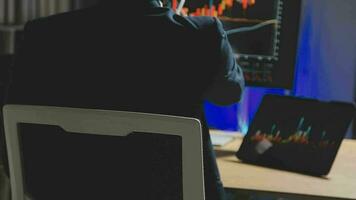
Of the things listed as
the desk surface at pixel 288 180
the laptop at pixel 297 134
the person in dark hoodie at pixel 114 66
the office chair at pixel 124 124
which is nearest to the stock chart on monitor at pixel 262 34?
the laptop at pixel 297 134

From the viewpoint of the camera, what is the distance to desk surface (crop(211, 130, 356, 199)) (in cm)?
146

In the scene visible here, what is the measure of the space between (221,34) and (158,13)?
0.14m

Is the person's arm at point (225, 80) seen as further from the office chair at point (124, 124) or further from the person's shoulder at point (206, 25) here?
the office chair at point (124, 124)

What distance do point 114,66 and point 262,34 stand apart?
2.63 feet

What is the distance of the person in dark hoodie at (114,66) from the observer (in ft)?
3.96

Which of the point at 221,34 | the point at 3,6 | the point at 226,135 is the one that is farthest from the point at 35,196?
the point at 3,6

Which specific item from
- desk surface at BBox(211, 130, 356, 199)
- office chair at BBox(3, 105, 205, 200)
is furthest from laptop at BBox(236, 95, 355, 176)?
office chair at BBox(3, 105, 205, 200)

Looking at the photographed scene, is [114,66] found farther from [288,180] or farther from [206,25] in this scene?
[288,180]

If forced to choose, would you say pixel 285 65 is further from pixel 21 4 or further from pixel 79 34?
pixel 21 4

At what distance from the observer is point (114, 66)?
1239 mm

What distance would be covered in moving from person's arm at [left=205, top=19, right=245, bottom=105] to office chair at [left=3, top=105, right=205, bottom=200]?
31 centimetres

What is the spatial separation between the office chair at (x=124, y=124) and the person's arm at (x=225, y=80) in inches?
12.3

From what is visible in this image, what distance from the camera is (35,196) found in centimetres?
122

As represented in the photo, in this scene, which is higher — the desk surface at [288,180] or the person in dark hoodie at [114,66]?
the person in dark hoodie at [114,66]
